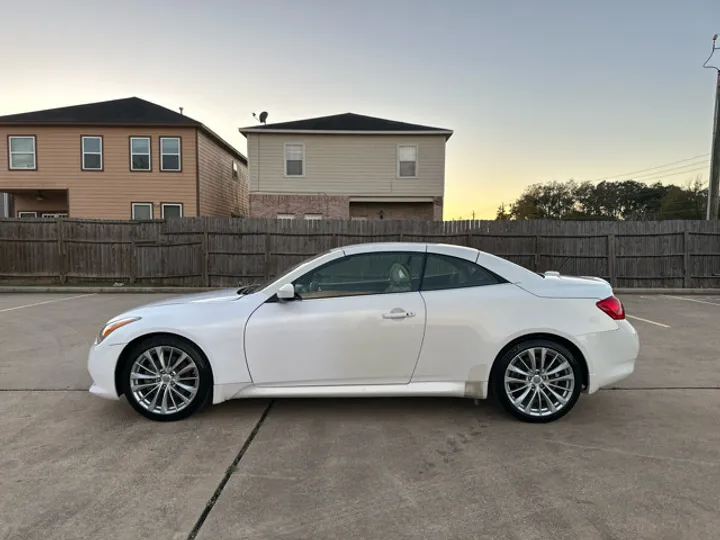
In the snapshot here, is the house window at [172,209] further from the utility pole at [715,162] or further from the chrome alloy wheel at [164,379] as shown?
the utility pole at [715,162]

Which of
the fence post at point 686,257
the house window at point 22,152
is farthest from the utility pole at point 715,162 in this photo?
the house window at point 22,152

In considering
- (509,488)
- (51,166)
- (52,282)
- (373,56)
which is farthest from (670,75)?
(51,166)

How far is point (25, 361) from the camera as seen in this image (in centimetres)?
584

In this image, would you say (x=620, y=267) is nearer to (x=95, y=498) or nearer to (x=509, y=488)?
(x=509, y=488)

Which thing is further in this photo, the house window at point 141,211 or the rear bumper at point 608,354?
the house window at point 141,211

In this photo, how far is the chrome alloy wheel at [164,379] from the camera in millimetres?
3809

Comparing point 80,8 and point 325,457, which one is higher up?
point 80,8

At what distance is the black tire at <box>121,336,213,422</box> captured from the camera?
3.79m

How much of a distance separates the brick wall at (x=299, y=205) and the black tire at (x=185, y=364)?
663 inches

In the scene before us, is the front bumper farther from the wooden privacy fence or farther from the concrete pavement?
the wooden privacy fence

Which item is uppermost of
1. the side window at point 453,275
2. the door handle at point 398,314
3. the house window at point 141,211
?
the house window at point 141,211

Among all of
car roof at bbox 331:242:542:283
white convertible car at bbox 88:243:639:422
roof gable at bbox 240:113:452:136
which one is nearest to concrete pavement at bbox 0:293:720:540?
white convertible car at bbox 88:243:639:422

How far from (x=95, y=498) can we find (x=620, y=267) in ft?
51.7

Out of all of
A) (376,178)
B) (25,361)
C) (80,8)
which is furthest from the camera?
(376,178)
